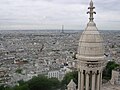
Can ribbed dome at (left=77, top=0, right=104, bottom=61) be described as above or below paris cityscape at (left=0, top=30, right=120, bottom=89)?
above

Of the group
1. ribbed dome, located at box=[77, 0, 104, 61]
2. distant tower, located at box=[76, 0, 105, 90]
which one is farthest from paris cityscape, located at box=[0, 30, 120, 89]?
ribbed dome, located at box=[77, 0, 104, 61]

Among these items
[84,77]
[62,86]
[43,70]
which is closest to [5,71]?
[43,70]

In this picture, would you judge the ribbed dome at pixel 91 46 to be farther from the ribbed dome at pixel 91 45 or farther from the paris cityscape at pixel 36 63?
the paris cityscape at pixel 36 63

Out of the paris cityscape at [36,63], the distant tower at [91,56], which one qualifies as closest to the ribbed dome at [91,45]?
the distant tower at [91,56]

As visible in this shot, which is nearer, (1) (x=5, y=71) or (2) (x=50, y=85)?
(2) (x=50, y=85)

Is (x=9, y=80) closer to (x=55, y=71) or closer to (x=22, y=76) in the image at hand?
(x=22, y=76)

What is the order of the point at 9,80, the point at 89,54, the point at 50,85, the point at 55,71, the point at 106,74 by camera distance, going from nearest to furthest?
the point at 89,54 → the point at 50,85 → the point at 106,74 → the point at 9,80 → the point at 55,71

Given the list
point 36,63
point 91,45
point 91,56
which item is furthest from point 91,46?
point 36,63

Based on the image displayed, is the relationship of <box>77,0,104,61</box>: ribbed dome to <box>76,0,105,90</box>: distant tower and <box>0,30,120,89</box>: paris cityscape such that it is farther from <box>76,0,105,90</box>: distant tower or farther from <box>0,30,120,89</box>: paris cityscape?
<box>0,30,120,89</box>: paris cityscape
